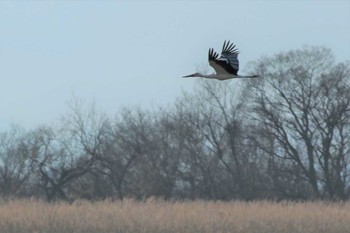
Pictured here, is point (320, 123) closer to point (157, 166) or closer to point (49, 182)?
point (157, 166)

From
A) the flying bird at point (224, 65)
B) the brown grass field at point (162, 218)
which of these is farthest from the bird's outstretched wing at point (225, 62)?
the brown grass field at point (162, 218)

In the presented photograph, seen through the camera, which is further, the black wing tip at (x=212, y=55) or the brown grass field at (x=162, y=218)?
the brown grass field at (x=162, y=218)

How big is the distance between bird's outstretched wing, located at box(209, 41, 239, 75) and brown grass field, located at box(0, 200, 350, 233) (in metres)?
6.29

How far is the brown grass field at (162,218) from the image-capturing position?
14.6 meters

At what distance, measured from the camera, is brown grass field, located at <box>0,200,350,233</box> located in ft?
47.9

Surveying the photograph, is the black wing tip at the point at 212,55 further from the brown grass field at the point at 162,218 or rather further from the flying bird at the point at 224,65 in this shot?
the brown grass field at the point at 162,218

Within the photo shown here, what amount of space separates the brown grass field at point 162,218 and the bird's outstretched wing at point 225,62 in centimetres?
629

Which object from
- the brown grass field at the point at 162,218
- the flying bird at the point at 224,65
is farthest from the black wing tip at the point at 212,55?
the brown grass field at the point at 162,218

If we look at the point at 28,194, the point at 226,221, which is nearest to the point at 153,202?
the point at 226,221

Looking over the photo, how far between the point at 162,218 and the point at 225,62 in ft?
24.2

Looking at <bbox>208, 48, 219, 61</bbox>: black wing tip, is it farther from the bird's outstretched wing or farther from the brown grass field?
the brown grass field

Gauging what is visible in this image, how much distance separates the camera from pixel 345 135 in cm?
3766

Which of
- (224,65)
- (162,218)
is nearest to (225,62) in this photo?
(224,65)

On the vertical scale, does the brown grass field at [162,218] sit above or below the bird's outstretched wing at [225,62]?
below
